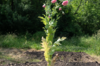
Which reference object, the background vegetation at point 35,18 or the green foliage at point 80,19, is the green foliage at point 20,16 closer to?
the background vegetation at point 35,18

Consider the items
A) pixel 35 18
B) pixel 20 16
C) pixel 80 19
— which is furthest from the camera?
pixel 80 19

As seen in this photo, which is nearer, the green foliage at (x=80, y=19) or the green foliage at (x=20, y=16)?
the green foliage at (x=20, y=16)

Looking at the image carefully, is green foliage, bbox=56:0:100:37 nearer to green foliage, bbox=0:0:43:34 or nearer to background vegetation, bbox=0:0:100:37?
background vegetation, bbox=0:0:100:37

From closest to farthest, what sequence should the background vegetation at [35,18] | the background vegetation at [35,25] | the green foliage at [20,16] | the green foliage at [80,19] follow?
the background vegetation at [35,25] < the green foliage at [20,16] < the background vegetation at [35,18] < the green foliage at [80,19]

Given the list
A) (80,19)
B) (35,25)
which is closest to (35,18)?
(35,25)

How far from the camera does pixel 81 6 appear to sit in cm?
1878

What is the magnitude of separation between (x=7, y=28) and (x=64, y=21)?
19.6ft

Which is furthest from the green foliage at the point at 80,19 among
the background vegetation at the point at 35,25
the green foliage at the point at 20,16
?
the green foliage at the point at 20,16

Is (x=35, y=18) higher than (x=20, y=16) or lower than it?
higher

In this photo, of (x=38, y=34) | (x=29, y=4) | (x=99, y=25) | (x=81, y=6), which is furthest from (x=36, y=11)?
(x=99, y=25)

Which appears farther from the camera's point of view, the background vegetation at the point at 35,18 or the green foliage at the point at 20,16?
the background vegetation at the point at 35,18

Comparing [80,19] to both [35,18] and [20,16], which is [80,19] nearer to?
[35,18]

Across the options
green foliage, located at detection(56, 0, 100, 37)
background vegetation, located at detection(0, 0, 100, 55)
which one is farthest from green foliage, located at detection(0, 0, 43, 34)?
green foliage, located at detection(56, 0, 100, 37)

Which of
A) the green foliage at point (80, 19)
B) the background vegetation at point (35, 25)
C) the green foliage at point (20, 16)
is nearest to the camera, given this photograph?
the background vegetation at point (35, 25)
